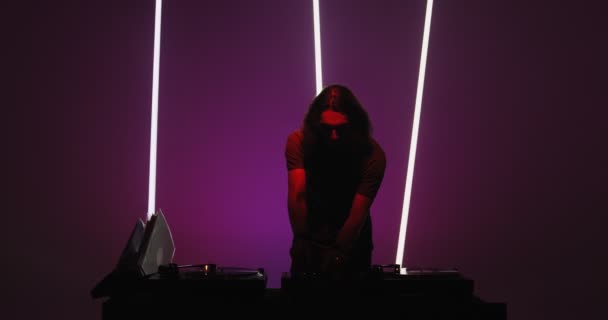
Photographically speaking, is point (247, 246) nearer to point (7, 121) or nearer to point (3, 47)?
point (7, 121)

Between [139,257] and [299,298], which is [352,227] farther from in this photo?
[139,257]

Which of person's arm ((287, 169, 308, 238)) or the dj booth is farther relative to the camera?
person's arm ((287, 169, 308, 238))

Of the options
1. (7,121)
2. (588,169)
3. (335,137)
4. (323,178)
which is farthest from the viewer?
(588,169)

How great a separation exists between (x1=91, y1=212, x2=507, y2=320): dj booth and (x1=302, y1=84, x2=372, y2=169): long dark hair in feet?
2.43

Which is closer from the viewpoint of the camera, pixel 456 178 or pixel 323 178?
pixel 323 178

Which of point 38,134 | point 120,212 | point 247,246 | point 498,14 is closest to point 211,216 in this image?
point 247,246

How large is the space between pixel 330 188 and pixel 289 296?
87 cm

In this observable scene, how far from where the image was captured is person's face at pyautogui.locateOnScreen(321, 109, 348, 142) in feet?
Result: 7.20

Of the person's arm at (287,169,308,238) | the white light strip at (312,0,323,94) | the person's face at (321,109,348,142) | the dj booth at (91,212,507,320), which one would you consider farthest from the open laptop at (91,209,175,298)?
the white light strip at (312,0,323,94)

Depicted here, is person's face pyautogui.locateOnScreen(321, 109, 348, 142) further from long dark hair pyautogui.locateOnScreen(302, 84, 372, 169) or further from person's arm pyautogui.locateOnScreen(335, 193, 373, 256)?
person's arm pyautogui.locateOnScreen(335, 193, 373, 256)

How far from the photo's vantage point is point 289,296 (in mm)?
1526

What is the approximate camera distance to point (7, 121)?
3230 mm

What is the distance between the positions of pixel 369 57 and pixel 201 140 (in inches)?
43.0

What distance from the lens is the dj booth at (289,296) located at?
1460mm
